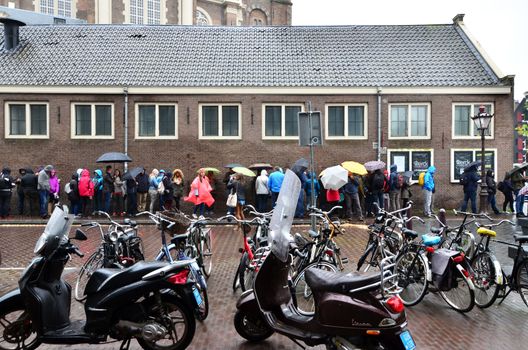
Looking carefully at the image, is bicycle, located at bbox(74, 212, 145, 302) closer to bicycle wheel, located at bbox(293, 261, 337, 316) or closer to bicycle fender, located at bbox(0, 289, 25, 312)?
bicycle fender, located at bbox(0, 289, 25, 312)

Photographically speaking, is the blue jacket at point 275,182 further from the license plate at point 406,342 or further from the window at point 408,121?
the license plate at point 406,342

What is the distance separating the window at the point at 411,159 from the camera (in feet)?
70.4

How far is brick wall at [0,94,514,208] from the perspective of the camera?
Answer: 21250 millimetres

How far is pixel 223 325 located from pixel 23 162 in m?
18.1

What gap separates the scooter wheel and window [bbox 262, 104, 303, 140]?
54.1 ft

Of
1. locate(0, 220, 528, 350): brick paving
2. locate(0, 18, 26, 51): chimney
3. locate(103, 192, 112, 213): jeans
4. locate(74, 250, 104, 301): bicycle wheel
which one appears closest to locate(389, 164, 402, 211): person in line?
locate(0, 220, 528, 350): brick paving

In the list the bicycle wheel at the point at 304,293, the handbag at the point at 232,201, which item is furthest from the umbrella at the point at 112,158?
the bicycle wheel at the point at 304,293

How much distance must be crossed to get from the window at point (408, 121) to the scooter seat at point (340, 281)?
17843mm

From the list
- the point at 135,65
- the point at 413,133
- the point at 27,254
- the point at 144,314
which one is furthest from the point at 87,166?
the point at 144,314

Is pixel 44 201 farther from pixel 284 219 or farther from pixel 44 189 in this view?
pixel 284 219

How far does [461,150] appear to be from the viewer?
21.5 m

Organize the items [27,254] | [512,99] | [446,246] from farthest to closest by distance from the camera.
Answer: [512,99] → [27,254] → [446,246]

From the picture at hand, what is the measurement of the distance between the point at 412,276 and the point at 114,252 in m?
4.24

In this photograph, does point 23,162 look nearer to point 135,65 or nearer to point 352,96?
point 135,65
